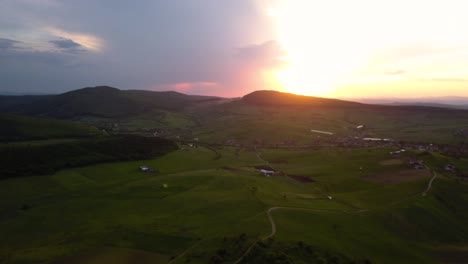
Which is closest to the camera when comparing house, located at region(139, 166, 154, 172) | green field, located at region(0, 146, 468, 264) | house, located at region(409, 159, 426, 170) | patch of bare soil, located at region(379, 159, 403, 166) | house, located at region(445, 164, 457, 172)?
green field, located at region(0, 146, 468, 264)

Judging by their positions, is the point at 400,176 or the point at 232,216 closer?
the point at 232,216

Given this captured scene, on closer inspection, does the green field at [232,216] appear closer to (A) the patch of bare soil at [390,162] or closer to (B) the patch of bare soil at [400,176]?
(B) the patch of bare soil at [400,176]

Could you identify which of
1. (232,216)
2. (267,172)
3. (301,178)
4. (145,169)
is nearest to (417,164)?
(301,178)

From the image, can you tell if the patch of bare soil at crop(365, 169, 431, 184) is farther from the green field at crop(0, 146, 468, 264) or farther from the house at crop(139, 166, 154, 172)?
the house at crop(139, 166, 154, 172)

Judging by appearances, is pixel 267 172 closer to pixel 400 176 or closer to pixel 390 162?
pixel 400 176

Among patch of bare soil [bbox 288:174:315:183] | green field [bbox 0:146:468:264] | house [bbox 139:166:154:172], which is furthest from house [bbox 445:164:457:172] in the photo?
house [bbox 139:166:154:172]

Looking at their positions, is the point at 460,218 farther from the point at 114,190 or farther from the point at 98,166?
the point at 98,166

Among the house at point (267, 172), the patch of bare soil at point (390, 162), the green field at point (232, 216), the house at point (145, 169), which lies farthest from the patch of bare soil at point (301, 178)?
the house at point (145, 169)

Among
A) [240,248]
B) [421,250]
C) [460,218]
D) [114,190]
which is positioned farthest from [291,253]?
[114,190]

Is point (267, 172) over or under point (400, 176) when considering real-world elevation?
under
